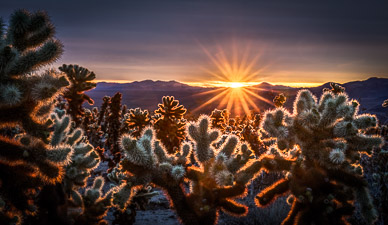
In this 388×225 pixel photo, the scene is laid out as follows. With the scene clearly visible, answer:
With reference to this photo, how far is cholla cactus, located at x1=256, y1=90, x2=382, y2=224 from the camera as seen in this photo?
9.09ft

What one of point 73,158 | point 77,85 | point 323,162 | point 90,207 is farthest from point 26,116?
point 77,85

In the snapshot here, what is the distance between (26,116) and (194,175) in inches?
71.0

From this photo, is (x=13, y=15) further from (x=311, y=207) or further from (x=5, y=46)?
(x=311, y=207)

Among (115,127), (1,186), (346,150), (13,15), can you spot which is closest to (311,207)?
(346,150)

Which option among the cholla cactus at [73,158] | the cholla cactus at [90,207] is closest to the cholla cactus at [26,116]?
the cholla cactus at [73,158]

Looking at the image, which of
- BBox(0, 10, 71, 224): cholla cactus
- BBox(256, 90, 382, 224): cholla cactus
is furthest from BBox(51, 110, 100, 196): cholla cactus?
BBox(256, 90, 382, 224): cholla cactus

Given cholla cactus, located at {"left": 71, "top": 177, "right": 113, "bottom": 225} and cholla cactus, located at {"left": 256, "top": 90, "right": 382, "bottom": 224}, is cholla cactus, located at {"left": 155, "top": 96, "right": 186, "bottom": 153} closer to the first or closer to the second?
cholla cactus, located at {"left": 71, "top": 177, "right": 113, "bottom": 225}

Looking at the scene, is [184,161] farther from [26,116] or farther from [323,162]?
[26,116]

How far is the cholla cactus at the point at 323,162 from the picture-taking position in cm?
277

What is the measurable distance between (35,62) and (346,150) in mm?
3444

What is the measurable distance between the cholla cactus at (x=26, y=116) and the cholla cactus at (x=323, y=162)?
2.24 m

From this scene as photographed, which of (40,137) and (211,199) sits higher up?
(40,137)

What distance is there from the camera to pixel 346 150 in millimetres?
2953

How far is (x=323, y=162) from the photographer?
287 cm
